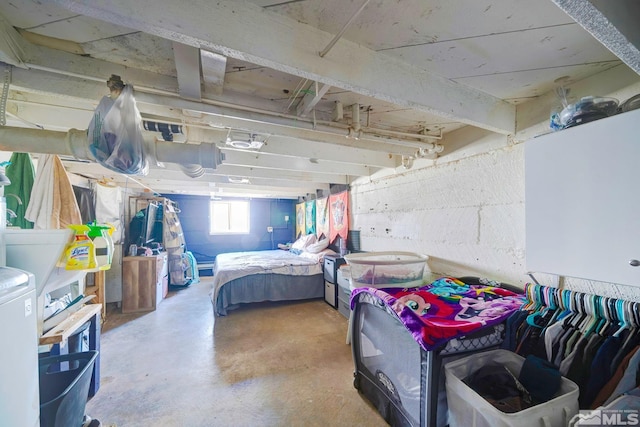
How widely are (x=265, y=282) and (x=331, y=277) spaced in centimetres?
104

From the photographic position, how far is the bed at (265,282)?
3553 millimetres

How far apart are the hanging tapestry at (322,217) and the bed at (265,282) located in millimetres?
782

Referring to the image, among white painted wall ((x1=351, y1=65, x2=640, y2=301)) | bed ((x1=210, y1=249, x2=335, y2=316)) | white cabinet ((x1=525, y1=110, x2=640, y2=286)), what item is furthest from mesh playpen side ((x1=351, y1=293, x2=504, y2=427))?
bed ((x1=210, y1=249, x2=335, y2=316))

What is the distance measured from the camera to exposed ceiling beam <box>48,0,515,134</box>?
82 centimetres

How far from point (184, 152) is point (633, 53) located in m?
2.25

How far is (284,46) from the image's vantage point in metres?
1.02

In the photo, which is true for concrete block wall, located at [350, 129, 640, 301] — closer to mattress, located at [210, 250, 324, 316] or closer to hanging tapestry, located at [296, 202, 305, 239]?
mattress, located at [210, 250, 324, 316]

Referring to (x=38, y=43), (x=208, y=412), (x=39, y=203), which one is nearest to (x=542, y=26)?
(x=38, y=43)

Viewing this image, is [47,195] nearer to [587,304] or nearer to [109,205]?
[109,205]

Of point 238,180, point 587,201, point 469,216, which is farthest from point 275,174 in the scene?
point 587,201

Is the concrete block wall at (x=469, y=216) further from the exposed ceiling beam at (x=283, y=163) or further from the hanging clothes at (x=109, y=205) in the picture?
the hanging clothes at (x=109, y=205)

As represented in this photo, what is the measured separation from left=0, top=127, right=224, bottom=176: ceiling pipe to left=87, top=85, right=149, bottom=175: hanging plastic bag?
0.18 meters

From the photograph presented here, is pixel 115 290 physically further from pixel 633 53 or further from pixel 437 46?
pixel 633 53

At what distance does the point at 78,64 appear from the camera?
4.05ft
